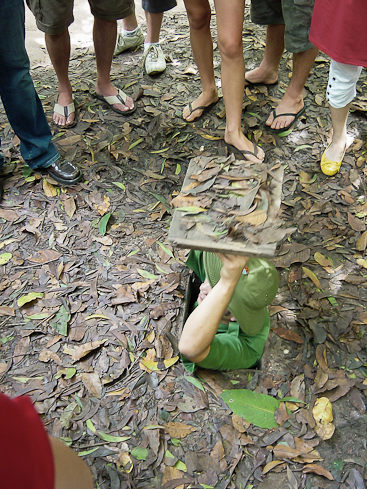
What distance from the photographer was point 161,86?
4.11 metres

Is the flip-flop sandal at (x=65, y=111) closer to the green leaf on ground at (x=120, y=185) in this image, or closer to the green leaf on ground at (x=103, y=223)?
the green leaf on ground at (x=120, y=185)

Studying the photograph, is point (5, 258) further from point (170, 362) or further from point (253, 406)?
point (253, 406)

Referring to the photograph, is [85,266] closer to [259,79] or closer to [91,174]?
[91,174]

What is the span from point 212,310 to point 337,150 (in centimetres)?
206

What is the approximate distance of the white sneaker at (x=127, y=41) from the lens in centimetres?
451

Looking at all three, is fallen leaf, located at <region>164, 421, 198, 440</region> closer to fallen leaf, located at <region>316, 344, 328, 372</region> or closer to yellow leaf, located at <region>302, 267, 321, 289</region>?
fallen leaf, located at <region>316, 344, 328, 372</region>

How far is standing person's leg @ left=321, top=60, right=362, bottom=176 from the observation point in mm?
2658

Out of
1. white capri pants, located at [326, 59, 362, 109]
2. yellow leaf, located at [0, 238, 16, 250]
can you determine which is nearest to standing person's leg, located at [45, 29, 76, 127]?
yellow leaf, located at [0, 238, 16, 250]

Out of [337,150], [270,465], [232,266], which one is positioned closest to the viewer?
[232,266]

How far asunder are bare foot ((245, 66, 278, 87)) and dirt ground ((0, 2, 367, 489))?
85mm

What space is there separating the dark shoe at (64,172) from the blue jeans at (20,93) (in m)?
0.04

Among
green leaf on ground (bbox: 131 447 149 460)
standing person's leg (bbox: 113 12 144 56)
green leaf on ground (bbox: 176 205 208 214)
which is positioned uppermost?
green leaf on ground (bbox: 176 205 208 214)

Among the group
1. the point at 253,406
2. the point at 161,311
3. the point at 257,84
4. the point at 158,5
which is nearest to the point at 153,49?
the point at 158,5

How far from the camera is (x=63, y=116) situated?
369cm
